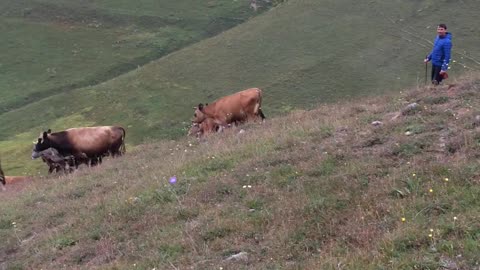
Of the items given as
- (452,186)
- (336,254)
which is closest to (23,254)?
(336,254)

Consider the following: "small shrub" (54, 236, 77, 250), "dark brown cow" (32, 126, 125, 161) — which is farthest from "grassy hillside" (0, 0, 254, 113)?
"small shrub" (54, 236, 77, 250)

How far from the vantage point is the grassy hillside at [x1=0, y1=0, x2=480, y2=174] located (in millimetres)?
43938

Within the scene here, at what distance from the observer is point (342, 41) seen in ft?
175

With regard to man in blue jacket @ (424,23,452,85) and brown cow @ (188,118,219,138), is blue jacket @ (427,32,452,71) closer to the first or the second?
man in blue jacket @ (424,23,452,85)

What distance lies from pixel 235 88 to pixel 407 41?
16229 mm

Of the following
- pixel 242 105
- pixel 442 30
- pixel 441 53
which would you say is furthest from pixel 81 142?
pixel 442 30

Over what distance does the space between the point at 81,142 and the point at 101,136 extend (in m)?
0.87

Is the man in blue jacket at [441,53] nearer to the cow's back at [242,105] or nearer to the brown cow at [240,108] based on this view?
the brown cow at [240,108]

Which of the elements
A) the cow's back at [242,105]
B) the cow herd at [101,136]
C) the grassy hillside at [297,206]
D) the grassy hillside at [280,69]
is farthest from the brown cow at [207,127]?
the grassy hillside at [280,69]

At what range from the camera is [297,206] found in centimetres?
824

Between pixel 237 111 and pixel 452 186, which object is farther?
pixel 237 111

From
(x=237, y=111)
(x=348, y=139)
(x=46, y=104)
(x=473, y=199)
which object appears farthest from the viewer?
(x=46, y=104)

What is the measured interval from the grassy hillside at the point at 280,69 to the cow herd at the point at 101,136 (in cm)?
1553

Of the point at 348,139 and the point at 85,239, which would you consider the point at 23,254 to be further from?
the point at 348,139
